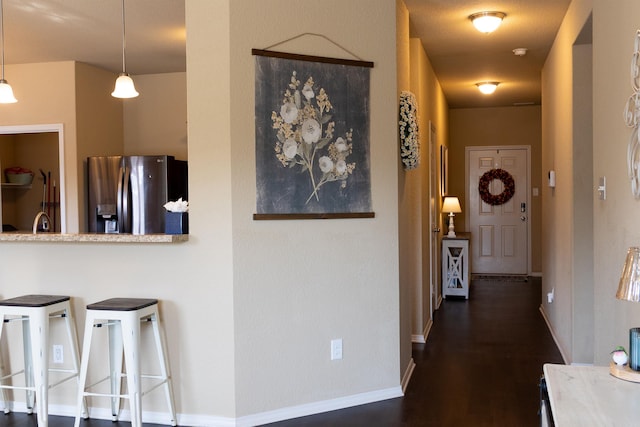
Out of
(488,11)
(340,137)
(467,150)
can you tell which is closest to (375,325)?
(340,137)

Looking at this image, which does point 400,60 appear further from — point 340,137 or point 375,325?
point 375,325

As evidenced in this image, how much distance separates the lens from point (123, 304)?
3.17 m

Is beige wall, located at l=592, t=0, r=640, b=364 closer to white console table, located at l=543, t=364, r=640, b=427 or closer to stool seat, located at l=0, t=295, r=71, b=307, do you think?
white console table, located at l=543, t=364, r=640, b=427

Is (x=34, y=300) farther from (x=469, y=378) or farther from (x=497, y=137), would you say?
(x=497, y=137)

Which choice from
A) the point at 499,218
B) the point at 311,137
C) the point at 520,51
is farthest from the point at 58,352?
the point at 499,218

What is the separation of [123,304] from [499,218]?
7.44 m

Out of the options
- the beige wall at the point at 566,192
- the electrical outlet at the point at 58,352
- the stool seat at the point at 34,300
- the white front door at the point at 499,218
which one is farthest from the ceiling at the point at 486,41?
the electrical outlet at the point at 58,352

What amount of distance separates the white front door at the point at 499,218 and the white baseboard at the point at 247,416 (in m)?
6.15

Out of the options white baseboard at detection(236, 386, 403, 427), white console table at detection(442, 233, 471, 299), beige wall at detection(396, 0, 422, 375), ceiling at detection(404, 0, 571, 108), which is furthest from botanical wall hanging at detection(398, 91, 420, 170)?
white console table at detection(442, 233, 471, 299)

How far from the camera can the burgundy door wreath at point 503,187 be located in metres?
9.45

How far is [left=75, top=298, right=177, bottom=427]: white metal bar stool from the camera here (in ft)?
10.0

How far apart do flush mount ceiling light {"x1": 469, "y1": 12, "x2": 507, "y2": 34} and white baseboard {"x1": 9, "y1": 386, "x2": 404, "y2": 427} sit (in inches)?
108

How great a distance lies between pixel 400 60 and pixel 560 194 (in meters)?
1.87

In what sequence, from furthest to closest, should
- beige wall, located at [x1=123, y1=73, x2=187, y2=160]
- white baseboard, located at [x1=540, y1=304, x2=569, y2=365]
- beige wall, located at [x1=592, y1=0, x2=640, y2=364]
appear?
beige wall, located at [x1=123, y1=73, x2=187, y2=160], white baseboard, located at [x1=540, y1=304, x2=569, y2=365], beige wall, located at [x1=592, y1=0, x2=640, y2=364]
